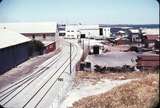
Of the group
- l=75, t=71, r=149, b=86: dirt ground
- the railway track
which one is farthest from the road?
l=75, t=71, r=149, b=86: dirt ground

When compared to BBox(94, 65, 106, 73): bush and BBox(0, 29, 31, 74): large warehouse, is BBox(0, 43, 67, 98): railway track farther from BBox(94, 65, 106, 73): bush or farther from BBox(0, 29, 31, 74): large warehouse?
BBox(94, 65, 106, 73): bush

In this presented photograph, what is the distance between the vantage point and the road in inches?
340

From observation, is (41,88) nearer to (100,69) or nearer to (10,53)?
(10,53)

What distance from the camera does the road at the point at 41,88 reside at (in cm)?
863

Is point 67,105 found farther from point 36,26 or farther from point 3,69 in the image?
point 3,69

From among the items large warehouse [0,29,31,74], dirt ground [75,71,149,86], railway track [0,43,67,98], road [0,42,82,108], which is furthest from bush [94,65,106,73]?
large warehouse [0,29,31,74]

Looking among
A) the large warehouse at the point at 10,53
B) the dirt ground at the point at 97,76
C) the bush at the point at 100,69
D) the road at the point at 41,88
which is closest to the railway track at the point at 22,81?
the road at the point at 41,88

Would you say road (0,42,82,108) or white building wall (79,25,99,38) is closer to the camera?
road (0,42,82,108)

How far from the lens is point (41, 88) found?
37.3ft

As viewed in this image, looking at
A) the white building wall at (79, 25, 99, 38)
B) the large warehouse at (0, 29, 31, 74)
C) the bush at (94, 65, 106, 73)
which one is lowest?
the bush at (94, 65, 106, 73)

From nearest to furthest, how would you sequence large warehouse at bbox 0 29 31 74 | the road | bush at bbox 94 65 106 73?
the road → large warehouse at bbox 0 29 31 74 → bush at bbox 94 65 106 73

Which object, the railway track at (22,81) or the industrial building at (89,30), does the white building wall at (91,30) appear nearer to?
the industrial building at (89,30)

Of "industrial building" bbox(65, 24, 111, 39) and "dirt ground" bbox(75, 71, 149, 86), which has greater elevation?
"industrial building" bbox(65, 24, 111, 39)

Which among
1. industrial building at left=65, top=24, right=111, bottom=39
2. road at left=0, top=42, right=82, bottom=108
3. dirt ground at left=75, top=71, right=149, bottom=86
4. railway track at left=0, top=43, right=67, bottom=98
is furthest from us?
industrial building at left=65, top=24, right=111, bottom=39
